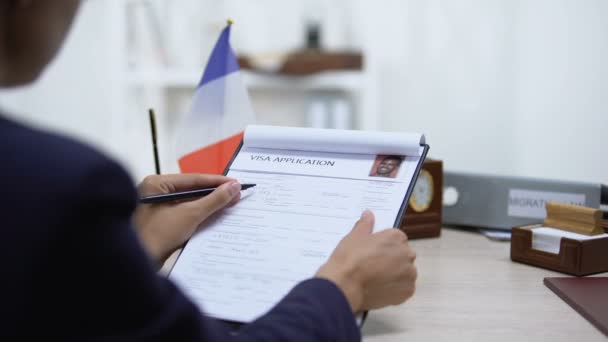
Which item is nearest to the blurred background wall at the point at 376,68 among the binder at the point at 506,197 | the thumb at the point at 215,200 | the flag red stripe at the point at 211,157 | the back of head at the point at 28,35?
the binder at the point at 506,197

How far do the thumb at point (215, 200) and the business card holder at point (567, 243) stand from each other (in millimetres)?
512

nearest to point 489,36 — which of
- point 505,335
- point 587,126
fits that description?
point 587,126

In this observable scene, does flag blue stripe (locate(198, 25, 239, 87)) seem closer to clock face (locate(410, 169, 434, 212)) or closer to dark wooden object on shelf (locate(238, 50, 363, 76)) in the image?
clock face (locate(410, 169, 434, 212))

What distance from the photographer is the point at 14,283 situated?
404mm

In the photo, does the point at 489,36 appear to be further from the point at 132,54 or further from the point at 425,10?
the point at 132,54

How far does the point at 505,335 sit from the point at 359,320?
184 millimetres

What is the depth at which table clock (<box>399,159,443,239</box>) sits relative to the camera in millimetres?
1189

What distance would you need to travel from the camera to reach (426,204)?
1.20 metres

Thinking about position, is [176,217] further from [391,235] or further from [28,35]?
[28,35]

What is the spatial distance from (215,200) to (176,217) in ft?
0.20

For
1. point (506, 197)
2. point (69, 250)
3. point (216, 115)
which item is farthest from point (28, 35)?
point (506, 197)

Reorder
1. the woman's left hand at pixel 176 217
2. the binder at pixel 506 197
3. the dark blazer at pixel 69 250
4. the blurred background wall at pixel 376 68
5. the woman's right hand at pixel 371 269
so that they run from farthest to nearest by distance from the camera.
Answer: the blurred background wall at pixel 376 68
the binder at pixel 506 197
the woman's left hand at pixel 176 217
the woman's right hand at pixel 371 269
the dark blazer at pixel 69 250

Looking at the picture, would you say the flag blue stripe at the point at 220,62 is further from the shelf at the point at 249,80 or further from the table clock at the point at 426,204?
the shelf at the point at 249,80

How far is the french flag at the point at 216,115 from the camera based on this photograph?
1.24 metres
